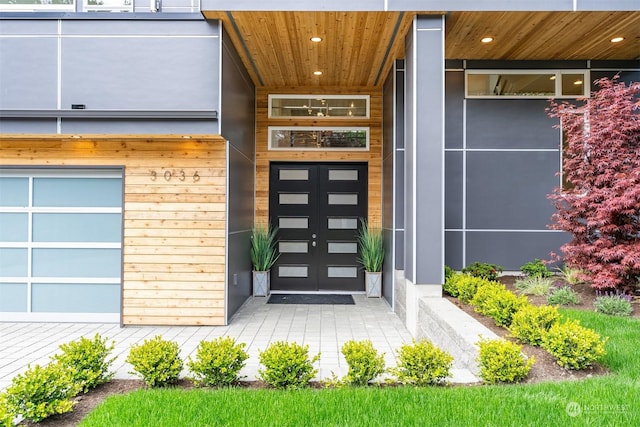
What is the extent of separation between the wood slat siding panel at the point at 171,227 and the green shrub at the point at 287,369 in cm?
246

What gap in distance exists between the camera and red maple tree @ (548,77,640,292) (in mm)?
4090

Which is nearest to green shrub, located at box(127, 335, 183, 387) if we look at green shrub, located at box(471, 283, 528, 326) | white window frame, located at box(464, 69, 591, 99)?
green shrub, located at box(471, 283, 528, 326)

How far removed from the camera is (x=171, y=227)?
482 cm

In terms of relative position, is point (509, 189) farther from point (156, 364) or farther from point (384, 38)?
point (156, 364)

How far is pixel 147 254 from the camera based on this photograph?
481 centimetres

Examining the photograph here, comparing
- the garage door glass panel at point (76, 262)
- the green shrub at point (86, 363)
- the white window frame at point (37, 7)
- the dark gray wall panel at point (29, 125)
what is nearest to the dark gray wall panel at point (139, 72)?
the dark gray wall panel at point (29, 125)

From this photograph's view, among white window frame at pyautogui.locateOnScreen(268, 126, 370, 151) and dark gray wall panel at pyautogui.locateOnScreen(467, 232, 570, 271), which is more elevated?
white window frame at pyautogui.locateOnScreen(268, 126, 370, 151)

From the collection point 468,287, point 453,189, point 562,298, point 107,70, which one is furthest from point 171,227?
point 562,298

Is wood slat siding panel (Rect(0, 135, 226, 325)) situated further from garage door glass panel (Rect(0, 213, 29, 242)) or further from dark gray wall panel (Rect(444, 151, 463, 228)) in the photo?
dark gray wall panel (Rect(444, 151, 463, 228))

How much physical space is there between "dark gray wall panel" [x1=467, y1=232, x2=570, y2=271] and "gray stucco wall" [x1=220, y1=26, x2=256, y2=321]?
11.8 ft

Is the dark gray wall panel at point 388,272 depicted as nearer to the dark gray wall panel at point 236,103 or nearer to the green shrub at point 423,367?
the dark gray wall panel at point 236,103

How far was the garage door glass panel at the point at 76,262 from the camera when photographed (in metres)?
4.98

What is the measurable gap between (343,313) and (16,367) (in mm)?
3749

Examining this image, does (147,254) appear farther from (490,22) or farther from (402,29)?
(490,22)
